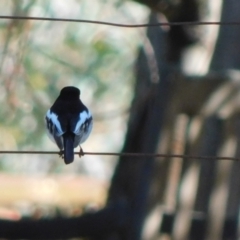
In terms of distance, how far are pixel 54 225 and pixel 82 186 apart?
2.12 meters

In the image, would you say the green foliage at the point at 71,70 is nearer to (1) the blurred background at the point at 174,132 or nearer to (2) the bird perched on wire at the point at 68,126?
(1) the blurred background at the point at 174,132

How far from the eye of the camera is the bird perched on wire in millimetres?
4716

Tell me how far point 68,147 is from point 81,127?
10.7 inches

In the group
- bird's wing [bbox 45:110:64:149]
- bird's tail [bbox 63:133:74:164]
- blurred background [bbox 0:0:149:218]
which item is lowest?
bird's tail [bbox 63:133:74:164]

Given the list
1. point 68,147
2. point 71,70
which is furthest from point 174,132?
point 71,70

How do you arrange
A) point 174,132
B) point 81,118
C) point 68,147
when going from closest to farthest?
point 68,147 → point 81,118 → point 174,132

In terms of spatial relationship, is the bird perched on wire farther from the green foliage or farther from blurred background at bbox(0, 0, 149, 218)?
the green foliage

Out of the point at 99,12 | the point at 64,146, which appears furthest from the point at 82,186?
the point at 64,146

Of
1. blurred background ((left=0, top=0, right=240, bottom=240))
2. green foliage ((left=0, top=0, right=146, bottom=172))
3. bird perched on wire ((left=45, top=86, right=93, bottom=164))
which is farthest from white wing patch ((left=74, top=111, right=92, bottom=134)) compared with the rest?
green foliage ((left=0, top=0, right=146, bottom=172))

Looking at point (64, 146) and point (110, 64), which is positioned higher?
point (110, 64)

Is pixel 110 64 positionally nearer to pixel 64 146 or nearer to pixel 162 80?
pixel 162 80

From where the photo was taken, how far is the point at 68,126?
486 cm

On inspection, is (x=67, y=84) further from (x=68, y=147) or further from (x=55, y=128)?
(x=68, y=147)

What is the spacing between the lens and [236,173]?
718 centimetres
